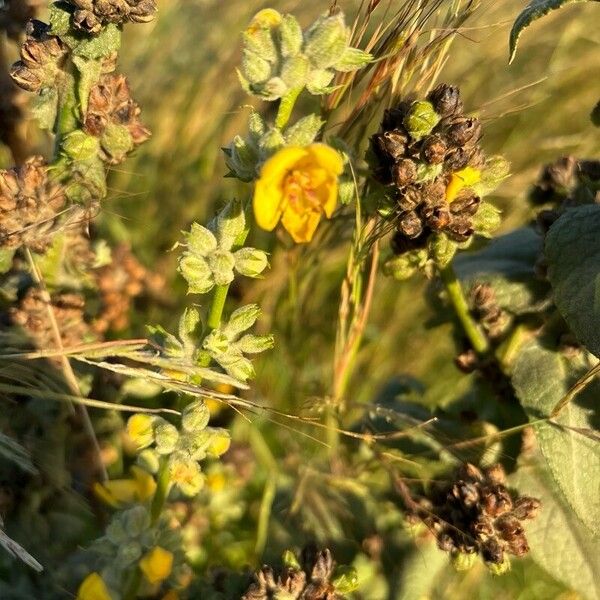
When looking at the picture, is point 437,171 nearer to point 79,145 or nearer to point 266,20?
point 266,20

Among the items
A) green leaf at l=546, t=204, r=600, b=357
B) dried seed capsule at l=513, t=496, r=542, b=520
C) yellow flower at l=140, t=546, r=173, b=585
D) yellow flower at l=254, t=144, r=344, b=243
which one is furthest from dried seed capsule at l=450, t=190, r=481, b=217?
yellow flower at l=140, t=546, r=173, b=585

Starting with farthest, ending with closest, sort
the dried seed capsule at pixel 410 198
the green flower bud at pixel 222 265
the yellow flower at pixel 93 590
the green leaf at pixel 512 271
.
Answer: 1. the green leaf at pixel 512 271
2. the yellow flower at pixel 93 590
3. the dried seed capsule at pixel 410 198
4. the green flower bud at pixel 222 265

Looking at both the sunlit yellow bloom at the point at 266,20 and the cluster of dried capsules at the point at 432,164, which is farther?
the cluster of dried capsules at the point at 432,164

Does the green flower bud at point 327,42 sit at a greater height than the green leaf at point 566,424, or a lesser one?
greater

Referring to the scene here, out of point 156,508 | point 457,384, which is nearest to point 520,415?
point 457,384

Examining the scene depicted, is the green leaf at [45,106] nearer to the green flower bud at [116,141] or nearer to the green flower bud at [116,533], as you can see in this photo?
the green flower bud at [116,141]

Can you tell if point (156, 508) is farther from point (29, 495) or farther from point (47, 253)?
point (47, 253)

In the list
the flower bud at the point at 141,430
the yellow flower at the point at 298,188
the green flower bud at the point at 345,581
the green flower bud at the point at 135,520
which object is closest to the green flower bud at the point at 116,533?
the green flower bud at the point at 135,520
